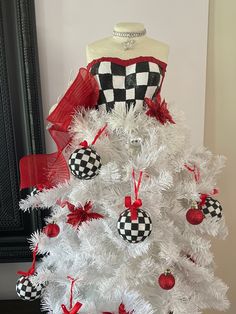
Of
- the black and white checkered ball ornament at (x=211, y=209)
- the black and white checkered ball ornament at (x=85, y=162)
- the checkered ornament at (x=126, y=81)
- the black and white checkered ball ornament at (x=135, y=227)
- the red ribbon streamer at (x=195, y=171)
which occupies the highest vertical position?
the checkered ornament at (x=126, y=81)

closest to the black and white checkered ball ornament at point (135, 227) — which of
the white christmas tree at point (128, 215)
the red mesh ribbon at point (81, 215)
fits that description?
the white christmas tree at point (128, 215)

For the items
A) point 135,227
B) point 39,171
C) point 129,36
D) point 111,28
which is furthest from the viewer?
point 111,28

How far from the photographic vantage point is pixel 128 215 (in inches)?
28.9

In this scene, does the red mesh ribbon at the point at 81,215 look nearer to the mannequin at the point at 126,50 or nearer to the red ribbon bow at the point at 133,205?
the red ribbon bow at the point at 133,205

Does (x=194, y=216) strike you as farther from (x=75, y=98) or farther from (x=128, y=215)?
(x=75, y=98)

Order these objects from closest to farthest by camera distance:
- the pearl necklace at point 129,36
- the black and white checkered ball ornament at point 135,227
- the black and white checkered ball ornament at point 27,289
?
the black and white checkered ball ornament at point 135,227 < the pearl necklace at point 129,36 < the black and white checkered ball ornament at point 27,289

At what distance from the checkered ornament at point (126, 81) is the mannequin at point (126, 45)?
34 millimetres

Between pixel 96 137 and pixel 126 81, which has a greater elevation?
pixel 126 81

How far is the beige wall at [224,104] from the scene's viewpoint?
45.3 inches

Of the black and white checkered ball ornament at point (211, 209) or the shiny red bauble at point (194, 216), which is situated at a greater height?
the shiny red bauble at point (194, 216)

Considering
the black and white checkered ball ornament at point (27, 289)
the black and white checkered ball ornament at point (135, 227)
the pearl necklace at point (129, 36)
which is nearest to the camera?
the black and white checkered ball ornament at point (135, 227)

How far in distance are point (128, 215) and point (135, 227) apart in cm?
3

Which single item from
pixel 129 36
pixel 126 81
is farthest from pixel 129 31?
pixel 126 81

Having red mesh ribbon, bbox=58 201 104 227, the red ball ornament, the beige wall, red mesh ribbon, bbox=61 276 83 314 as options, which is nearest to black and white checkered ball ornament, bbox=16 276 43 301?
red mesh ribbon, bbox=61 276 83 314
